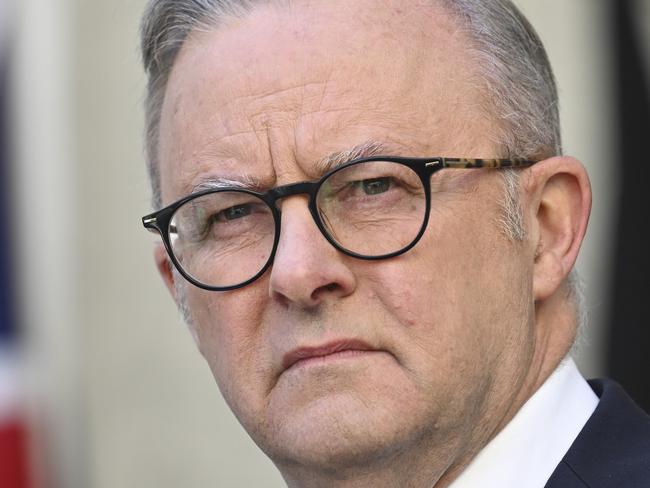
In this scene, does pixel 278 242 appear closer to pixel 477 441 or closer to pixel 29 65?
pixel 477 441

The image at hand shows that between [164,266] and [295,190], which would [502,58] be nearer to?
[295,190]

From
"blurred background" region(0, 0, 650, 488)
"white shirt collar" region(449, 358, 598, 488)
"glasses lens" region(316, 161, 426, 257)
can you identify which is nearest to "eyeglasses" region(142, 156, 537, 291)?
"glasses lens" region(316, 161, 426, 257)

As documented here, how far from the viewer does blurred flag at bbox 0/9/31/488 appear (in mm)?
6023

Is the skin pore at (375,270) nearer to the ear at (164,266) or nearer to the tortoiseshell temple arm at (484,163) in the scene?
the tortoiseshell temple arm at (484,163)

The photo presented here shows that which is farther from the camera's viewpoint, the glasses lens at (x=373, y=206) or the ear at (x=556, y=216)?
the ear at (x=556, y=216)

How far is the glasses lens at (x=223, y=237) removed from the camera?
2773 millimetres

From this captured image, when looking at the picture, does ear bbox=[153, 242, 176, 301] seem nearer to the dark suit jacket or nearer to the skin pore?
the skin pore

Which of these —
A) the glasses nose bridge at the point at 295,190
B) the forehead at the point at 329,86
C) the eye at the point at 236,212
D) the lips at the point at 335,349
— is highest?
the forehead at the point at 329,86

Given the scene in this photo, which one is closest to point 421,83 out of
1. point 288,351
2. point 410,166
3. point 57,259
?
point 410,166

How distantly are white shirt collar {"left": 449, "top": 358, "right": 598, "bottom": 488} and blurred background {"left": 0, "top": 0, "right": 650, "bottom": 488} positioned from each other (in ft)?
10.9

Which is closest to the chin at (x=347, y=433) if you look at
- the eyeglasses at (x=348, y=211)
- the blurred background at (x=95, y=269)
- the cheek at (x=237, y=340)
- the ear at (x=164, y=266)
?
the cheek at (x=237, y=340)

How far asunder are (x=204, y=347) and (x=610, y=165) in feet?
11.0

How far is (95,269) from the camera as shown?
6.35m

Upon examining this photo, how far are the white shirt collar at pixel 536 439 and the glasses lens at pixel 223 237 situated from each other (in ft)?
2.29
